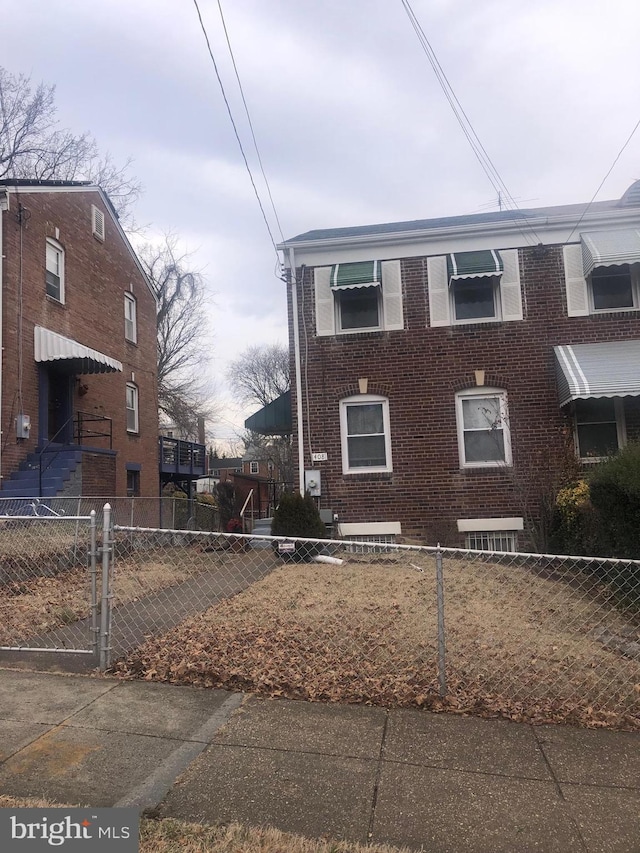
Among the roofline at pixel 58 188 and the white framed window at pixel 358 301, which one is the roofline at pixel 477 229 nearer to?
the white framed window at pixel 358 301

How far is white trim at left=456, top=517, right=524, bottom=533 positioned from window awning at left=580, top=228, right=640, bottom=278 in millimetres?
5125

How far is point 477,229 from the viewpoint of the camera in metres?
13.1

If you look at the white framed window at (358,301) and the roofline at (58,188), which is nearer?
the white framed window at (358,301)

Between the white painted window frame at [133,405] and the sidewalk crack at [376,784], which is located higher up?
the white painted window frame at [133,405]

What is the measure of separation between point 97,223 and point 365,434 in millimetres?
10472

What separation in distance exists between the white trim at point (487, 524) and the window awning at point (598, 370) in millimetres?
2487

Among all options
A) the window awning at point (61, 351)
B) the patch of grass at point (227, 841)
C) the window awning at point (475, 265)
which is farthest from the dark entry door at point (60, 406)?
the patch of grass at point (227, 841)

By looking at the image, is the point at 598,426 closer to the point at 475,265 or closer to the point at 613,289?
the point at 613,289

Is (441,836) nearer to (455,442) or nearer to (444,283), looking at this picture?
(455,442)

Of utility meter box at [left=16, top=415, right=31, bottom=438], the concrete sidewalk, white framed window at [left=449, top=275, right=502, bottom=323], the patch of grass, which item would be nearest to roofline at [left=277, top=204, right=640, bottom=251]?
white framed window at [left=449, top=275, right=502, bottom=323]

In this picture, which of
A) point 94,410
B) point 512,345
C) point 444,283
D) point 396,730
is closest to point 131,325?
point 94,410

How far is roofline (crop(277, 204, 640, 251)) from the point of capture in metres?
12.8

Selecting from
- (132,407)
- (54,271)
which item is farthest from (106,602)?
(132,407)

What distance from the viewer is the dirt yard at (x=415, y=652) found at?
15.0 feet
